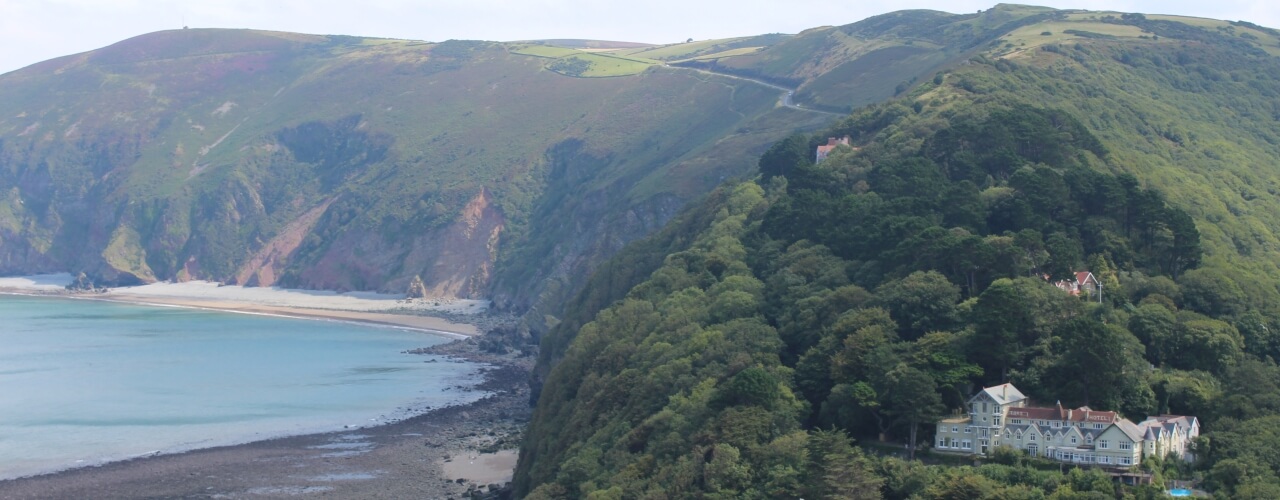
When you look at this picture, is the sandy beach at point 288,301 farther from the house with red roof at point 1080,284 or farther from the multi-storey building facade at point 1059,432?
the multi-storey building facade at point 1059,432

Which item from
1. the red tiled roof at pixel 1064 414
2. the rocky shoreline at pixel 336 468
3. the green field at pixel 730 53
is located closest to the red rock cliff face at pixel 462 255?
the green field at pixel 730 53

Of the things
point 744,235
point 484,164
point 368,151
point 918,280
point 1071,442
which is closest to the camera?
point 1071,442

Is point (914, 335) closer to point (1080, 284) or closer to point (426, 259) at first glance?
point (1080, 284)

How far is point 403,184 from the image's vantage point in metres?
172

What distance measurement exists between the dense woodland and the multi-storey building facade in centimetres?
73

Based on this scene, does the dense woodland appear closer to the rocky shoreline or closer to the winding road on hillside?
the rocky shoreline

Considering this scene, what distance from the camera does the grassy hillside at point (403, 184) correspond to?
144625 millimetres

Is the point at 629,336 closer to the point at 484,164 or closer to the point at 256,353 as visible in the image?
the point at 256,353

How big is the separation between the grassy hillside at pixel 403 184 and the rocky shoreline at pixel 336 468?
48.8 metres

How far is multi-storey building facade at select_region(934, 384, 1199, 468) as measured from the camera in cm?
3872

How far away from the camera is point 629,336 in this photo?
63562 millimetres

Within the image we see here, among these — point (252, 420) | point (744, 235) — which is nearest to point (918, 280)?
point (744, 235)

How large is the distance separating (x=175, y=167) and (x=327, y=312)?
2364 inches

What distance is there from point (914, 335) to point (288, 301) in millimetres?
113934
